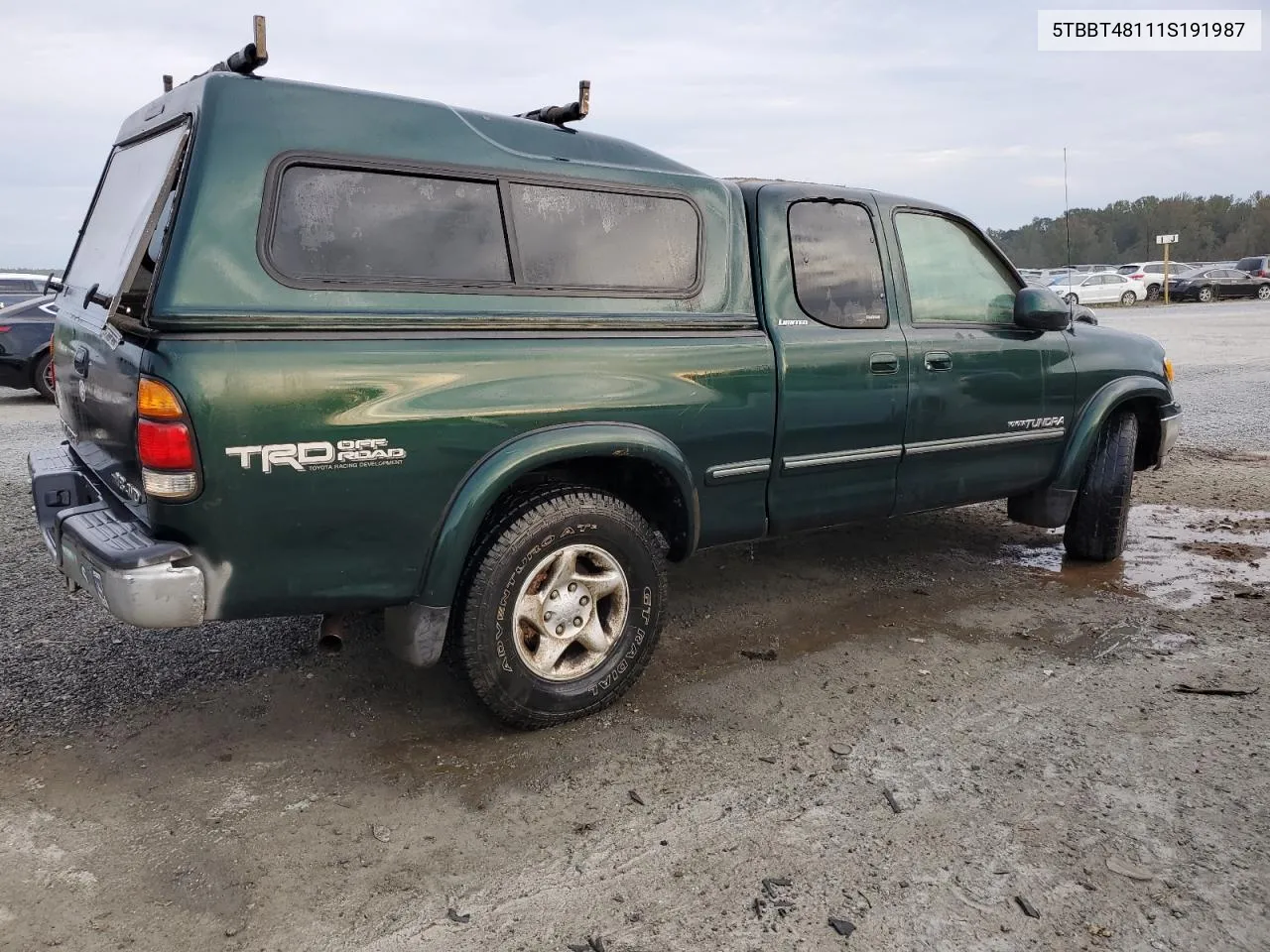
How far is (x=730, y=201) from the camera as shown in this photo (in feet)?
12.8

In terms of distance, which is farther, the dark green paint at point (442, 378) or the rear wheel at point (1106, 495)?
the rear wheel at point (1106, 495)

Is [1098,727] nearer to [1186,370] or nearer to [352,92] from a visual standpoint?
[352,92]

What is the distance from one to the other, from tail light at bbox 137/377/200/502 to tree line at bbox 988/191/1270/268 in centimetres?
5982

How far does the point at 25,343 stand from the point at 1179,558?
38.1 feet

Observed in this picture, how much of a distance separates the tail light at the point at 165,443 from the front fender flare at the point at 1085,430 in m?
4.12

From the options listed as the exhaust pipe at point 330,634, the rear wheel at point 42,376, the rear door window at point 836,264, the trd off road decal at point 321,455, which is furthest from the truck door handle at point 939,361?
the rear wheel at point 42,376

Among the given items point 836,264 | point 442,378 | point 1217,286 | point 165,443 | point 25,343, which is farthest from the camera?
point 1217,286

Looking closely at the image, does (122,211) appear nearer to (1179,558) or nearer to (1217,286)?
(1179,558)

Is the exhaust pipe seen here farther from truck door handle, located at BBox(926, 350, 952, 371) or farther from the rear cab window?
truck door handle, located at BBox(926, 350, 952, 371)

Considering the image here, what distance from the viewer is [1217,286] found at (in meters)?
34.8

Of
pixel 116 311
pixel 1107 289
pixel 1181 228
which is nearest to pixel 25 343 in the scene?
pixel 116 311

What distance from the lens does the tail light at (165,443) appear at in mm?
2658

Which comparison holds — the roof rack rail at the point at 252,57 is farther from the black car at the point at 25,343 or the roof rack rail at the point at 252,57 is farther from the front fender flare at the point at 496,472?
the black car at the point at 25,343

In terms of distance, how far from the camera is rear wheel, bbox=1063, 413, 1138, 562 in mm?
5238
